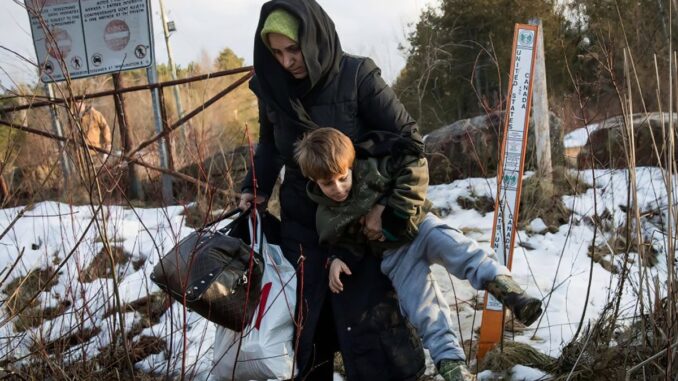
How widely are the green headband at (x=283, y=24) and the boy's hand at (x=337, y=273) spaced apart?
29.4 inches

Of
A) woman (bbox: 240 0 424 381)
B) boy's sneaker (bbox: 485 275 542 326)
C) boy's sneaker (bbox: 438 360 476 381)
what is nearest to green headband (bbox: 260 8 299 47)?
woman (bbox: 240 0 424 381)

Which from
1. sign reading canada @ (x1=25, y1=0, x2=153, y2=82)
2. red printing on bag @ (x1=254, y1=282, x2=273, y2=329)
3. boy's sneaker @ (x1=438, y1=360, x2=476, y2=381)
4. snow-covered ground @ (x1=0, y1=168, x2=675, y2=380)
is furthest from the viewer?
sign reading canada @ (x1=25, y1=0, x2=153, y2=82)

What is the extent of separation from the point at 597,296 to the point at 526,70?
177cm

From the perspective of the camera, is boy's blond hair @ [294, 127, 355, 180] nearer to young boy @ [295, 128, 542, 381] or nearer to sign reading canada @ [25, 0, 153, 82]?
young boy @ [295, 128, 542, 381]

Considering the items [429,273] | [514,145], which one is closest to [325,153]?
[429,273]

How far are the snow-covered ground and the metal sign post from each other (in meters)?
0.12

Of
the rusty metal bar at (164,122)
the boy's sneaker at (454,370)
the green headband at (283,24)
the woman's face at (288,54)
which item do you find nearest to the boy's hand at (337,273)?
the boy's sneaker at (454,370)

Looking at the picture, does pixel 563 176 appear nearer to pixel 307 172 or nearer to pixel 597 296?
pixel 597 296

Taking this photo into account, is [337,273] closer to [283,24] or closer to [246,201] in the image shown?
[246,201]

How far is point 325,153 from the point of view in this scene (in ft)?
5.72

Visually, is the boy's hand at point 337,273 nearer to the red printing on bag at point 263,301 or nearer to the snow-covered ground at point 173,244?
the red printing on bag at point 263,301

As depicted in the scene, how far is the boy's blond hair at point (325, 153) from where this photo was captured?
5.74ft

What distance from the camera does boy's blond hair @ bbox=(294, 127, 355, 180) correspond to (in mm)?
1751

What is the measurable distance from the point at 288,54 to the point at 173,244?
289cm
